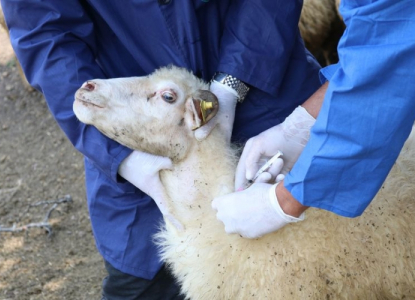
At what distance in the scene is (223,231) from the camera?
7.41 ft

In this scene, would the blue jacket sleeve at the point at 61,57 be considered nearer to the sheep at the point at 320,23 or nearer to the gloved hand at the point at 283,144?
the gloved hand at the point at 283,144

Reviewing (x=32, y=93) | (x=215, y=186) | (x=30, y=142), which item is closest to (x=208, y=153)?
(x=215, y=186)

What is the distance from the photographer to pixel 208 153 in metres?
2.32

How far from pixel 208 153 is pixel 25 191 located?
2.60m

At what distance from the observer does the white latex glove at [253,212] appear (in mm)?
1958

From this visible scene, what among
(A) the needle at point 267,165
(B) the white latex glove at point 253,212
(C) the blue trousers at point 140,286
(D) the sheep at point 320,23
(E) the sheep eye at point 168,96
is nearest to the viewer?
(B) the white latex glove at point 253,212

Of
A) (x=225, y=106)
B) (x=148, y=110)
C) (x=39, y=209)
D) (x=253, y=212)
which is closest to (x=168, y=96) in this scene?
(x=148, y=110)

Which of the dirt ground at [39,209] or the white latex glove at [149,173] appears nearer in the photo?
the white latex glove at [149,173]

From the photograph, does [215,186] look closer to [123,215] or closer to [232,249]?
[232,249]

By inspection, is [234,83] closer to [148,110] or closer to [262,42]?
[262,42]

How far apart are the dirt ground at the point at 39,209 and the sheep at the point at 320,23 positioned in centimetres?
193

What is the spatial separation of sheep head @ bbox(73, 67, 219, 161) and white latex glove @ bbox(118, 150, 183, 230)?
33 mm

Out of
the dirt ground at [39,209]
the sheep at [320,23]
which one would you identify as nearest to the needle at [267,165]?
the dirt ground at [39,209]

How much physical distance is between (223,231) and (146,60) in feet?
2.43
